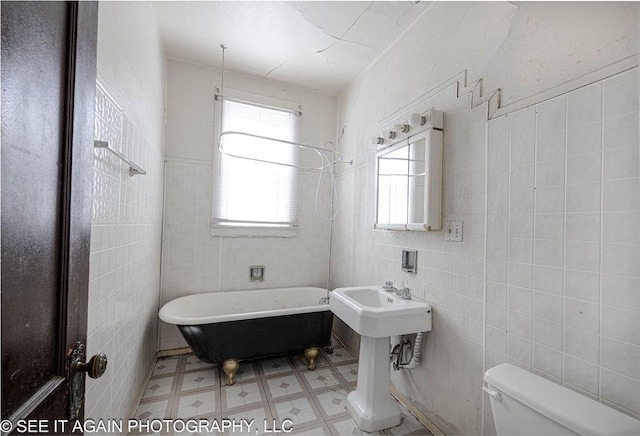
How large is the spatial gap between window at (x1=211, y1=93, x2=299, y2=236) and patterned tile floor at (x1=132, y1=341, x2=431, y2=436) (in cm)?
123

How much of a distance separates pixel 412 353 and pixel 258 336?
1.14m

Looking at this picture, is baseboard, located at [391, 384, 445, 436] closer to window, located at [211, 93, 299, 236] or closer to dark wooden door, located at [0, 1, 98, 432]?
window, located at [211, 93, 299, 236]

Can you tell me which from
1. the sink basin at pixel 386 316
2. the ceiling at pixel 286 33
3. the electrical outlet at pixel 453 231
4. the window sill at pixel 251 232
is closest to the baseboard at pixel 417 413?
the sink basin at pixel 386 316

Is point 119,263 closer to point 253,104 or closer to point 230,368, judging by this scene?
point 230,368

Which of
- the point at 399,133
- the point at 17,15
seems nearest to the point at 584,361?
the point at 399,133

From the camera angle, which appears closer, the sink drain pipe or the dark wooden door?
the dark wooden door

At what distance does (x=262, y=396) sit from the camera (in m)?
1.96

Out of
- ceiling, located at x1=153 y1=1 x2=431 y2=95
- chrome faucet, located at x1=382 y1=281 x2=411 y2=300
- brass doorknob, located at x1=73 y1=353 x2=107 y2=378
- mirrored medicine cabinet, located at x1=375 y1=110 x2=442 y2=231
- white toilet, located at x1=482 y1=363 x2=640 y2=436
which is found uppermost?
ceiling, located at x1=153 y1=1 x2=431 y2=95

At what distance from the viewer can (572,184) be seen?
1.09 metres

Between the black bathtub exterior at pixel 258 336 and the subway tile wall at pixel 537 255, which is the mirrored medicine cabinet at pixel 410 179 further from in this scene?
the black bathtub exterior at pixel 258 336

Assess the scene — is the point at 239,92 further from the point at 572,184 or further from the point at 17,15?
the point at 572,184

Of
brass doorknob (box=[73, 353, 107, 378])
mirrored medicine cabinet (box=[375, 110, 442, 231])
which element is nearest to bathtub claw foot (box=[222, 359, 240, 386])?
mirrored medicine cabinet (box=[375, 110, 442, 231])

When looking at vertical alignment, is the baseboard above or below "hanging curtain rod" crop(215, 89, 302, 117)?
below

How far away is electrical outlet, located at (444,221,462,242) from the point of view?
5.14 feet
